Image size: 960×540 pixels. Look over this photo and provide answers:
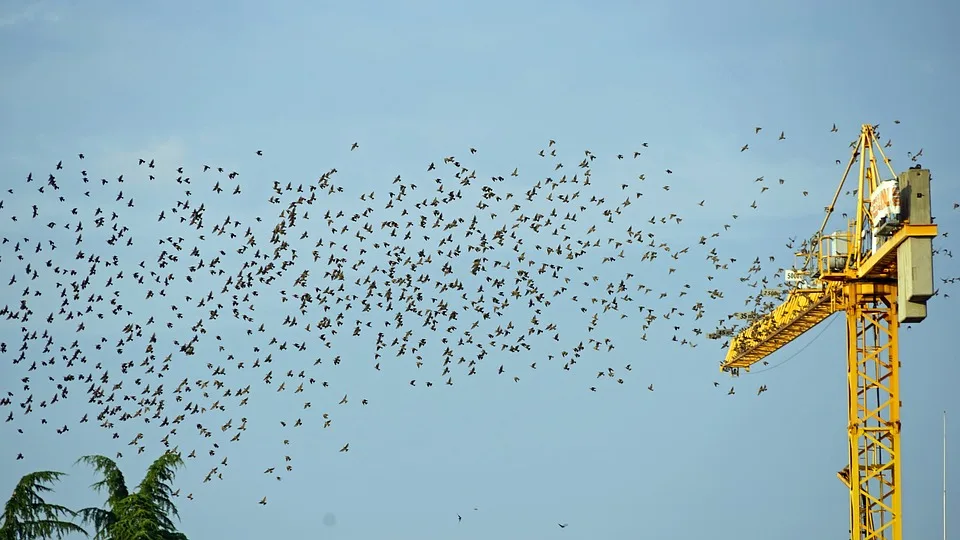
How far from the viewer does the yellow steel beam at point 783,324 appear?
84.0 m

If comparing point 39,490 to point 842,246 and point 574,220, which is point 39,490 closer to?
point 574,220

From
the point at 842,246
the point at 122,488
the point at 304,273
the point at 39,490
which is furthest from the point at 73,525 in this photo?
the point at 842,246

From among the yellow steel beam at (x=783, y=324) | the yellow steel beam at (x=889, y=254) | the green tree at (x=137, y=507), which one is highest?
the yellow steel beam at (x=783, y=324)

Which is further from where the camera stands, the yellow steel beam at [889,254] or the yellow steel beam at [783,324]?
the yellow steel beam at [783,324]

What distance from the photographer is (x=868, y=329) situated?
83312 mm

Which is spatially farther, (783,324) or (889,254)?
(783,324)

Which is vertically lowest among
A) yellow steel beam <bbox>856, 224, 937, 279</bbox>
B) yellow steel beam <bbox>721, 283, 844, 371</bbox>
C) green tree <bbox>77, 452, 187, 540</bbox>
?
green tree <bbox>77, 452, 187, 540</bbox>

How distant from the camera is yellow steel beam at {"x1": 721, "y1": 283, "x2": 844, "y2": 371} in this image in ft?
276

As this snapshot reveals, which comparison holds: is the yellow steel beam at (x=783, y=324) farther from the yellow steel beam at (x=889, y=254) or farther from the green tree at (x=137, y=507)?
the green tree at (x=137, y=507)

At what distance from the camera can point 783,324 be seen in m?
90.4

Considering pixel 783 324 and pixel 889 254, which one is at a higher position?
pixel 783 324

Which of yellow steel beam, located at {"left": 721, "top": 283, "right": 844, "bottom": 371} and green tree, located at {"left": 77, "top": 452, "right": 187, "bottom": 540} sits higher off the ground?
yellow steel beam, located at {"left": 721, "top": 283, "right": 844, "bottom": 371}

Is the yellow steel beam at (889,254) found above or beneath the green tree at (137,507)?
above

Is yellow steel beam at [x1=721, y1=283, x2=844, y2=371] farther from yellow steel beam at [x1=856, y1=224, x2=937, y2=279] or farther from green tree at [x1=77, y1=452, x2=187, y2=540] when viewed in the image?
green tree at [x1=77, y1=452, x2=187, y2=540]
